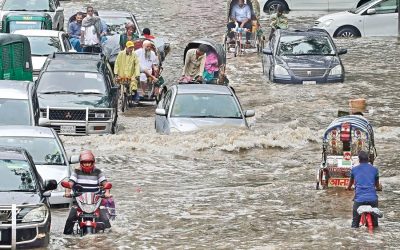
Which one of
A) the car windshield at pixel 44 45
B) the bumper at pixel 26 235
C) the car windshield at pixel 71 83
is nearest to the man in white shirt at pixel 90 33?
the car windshield at pixel 44 45

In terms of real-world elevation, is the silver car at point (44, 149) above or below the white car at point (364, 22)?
above

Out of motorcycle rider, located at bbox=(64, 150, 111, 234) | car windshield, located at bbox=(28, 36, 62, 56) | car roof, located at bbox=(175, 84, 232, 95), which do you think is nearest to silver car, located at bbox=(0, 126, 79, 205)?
motorcycle rider, located at bbox=(64, 150, 111, 234)

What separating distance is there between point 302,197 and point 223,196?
1.22 metres

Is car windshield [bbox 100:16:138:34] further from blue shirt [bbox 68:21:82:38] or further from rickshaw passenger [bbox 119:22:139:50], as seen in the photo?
rickshaw passenger [bbox 119:22:139:50]

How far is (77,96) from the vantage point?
27.6 meters

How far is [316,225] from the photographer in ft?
61.8

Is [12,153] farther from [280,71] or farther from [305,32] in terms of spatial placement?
[305,32]

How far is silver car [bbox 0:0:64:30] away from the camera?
136 ft

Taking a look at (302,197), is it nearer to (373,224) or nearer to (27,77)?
(373,224)

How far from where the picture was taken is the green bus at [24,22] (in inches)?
1491

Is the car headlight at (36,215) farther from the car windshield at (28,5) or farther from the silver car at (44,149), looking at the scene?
the car windshield at (28,5)

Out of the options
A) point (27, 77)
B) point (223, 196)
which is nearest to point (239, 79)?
point (27, 77)

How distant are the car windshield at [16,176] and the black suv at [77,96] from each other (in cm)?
857

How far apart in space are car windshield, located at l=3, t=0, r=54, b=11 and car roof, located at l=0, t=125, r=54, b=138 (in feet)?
69.7
